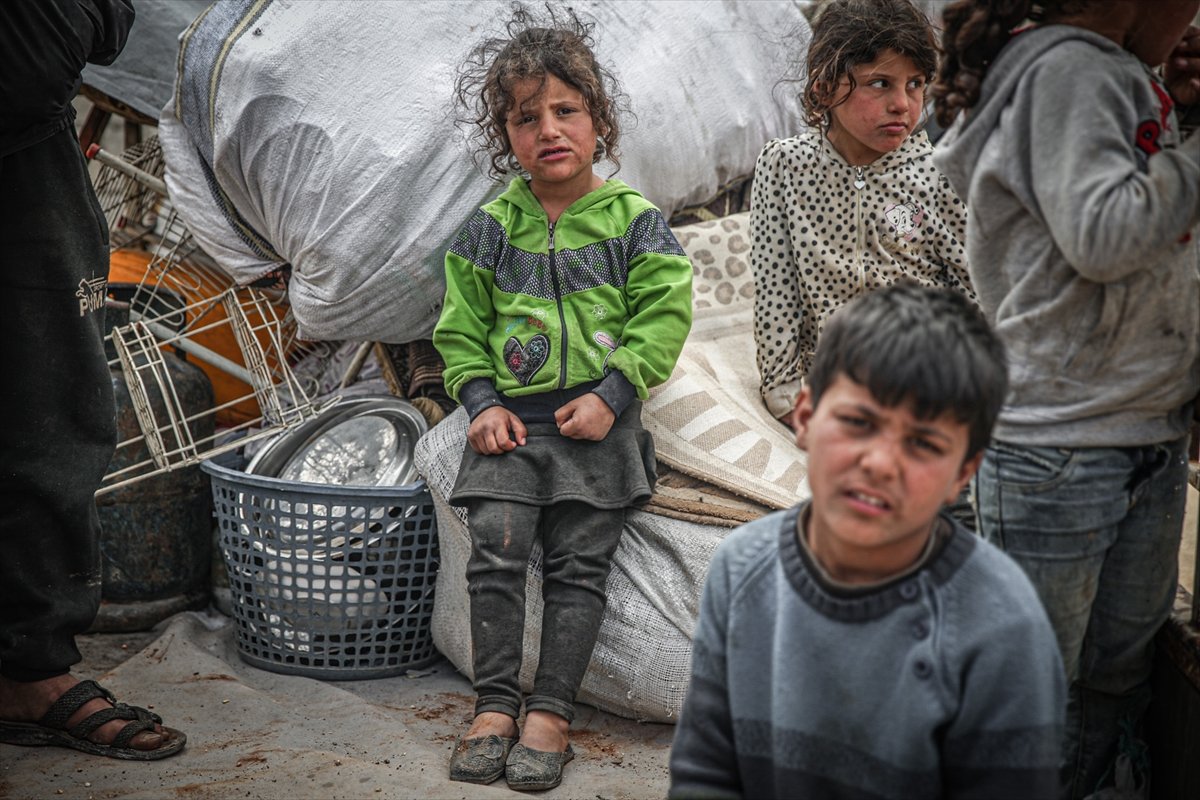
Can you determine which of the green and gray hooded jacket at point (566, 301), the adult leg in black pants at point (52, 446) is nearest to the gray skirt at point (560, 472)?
the green and gray hooded jacket at point (566, 301)

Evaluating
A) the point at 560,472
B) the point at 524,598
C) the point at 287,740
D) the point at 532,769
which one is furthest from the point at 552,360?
the point at 287,740

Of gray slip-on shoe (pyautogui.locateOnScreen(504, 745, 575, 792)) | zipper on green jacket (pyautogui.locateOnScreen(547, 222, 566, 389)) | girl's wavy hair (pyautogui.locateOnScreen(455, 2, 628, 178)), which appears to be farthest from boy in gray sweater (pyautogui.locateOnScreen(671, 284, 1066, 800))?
girl's wavy hair (pyautogui.locateOnScreen(455, 2, 628, 178))

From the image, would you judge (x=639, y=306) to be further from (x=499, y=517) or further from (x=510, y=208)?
(x=499, y=517)

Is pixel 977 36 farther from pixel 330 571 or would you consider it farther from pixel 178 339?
pixel 178 339

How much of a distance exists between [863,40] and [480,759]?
1900mm

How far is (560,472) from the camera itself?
9.09 ft

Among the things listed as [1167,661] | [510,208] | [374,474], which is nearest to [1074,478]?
[1167,661]

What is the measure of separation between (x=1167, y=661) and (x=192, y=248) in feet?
9.62

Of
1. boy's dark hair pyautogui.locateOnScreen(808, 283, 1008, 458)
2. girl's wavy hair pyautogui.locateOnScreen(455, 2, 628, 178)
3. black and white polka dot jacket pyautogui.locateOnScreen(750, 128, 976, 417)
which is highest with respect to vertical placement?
girl's wavy hair pyautogui.locateOnScreen(455, 2, 628, 178)

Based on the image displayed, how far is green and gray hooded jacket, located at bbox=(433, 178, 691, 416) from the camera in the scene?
279cm

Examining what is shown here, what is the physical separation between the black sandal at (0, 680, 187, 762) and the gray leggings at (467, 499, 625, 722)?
73 centimetres

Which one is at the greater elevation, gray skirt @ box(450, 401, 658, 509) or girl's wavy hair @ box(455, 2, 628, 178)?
girl's wavy hair @ box(455, 2, 628, 178)

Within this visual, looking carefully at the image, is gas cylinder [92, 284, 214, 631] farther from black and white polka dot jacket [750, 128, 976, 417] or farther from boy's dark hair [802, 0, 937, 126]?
boy's dark hair [802, 0, 937, 126]

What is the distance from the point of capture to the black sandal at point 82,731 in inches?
104
